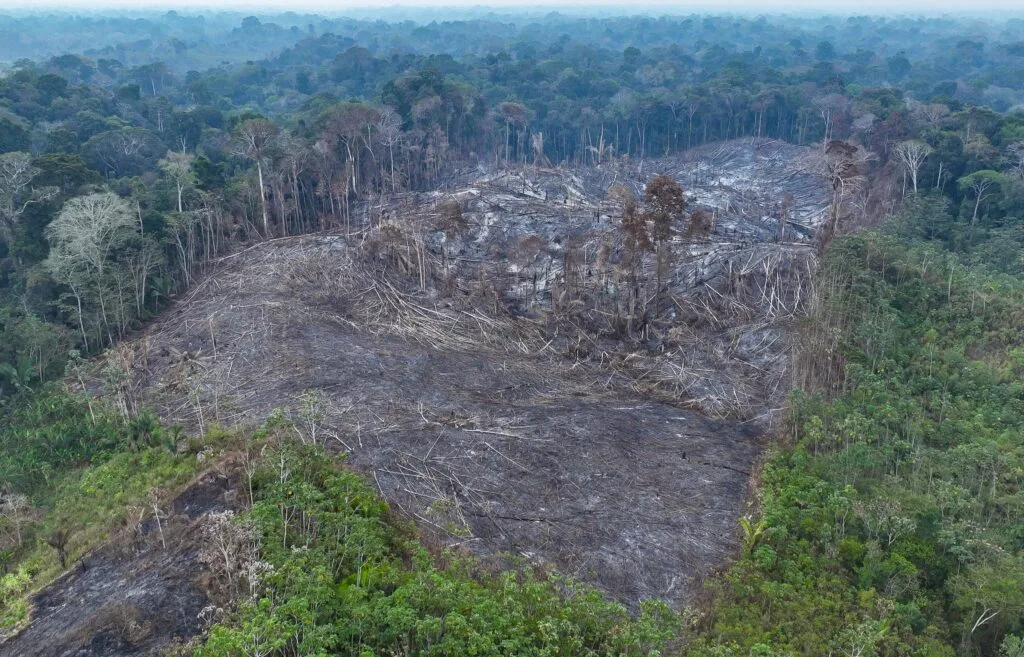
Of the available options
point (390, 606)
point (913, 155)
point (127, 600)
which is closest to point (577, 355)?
point (390, 606)

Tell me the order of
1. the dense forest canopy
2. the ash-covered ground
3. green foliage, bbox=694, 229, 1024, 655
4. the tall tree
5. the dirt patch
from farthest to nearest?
the tall tree < the ash-covered ground < green foliage, bbox=694, 229, 1024, 655 < the dense forest canopy < the dirt patch

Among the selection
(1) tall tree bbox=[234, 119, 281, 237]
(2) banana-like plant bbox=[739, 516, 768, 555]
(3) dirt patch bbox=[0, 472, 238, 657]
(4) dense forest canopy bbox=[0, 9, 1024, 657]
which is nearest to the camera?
(3) dirt patch bbox=[0, 472, 238, 657]

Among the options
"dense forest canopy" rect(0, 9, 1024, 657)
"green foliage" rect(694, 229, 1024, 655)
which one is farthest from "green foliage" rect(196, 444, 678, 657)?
"green foliage" rect(694, 229, 1024, 655)

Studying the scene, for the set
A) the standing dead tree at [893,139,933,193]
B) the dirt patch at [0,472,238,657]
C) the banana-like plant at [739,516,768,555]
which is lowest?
the banana-like plant at [739,516,768,555]

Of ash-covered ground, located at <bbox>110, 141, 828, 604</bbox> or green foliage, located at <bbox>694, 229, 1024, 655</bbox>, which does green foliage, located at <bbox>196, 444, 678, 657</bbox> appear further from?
green foliage, located at <bbox>694, 229, 1024, 655</bbox>

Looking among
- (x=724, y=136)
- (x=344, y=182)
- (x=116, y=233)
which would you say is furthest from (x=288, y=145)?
(x=724, y=136)

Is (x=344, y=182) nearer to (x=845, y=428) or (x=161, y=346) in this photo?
(x=161, y=346)
